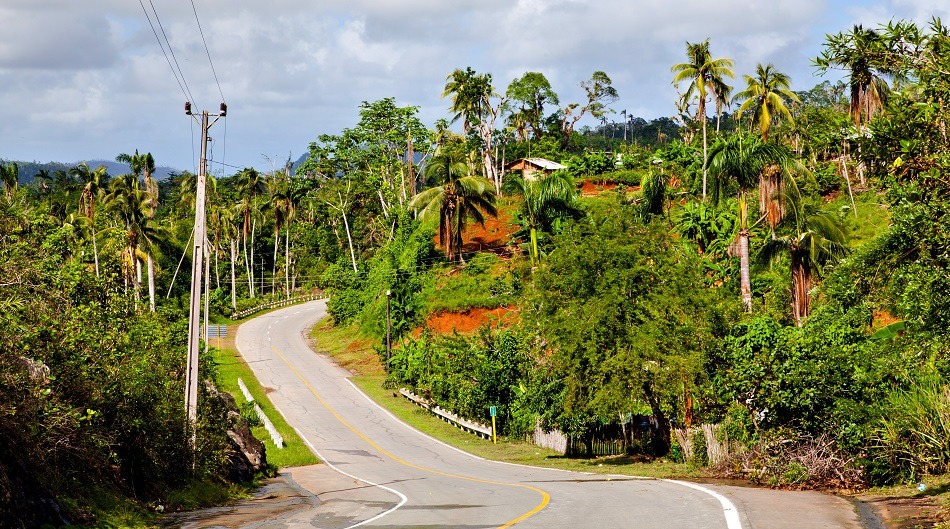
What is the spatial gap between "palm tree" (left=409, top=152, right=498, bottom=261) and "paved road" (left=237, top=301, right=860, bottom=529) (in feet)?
79.0

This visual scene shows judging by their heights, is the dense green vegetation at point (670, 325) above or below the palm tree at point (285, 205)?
below

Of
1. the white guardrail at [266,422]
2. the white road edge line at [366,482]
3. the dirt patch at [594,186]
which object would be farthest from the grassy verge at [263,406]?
the dirt patch at [594,186]

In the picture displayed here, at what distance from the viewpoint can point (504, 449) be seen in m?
40.0

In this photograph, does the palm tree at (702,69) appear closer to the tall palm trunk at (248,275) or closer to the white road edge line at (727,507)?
the white road edge line at (727,507)

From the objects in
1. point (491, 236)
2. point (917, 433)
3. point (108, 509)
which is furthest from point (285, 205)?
point (917, 433)

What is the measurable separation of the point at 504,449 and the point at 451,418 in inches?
328

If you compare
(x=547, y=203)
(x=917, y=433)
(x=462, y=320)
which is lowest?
(x=917, y=433)

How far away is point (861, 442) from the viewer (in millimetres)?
19578

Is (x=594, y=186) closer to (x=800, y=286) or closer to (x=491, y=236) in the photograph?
(x=491, y=236)

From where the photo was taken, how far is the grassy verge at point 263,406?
3781 centimetres

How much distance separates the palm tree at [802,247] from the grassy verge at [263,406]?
20538 millimetres

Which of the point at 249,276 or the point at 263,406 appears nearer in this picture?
the point at 263,406

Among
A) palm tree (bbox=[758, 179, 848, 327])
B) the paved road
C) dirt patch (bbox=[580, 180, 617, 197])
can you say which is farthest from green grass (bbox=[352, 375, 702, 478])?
dirt patch (bbox=[580, 180, 617, 197])

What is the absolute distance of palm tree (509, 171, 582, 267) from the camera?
53562mm
